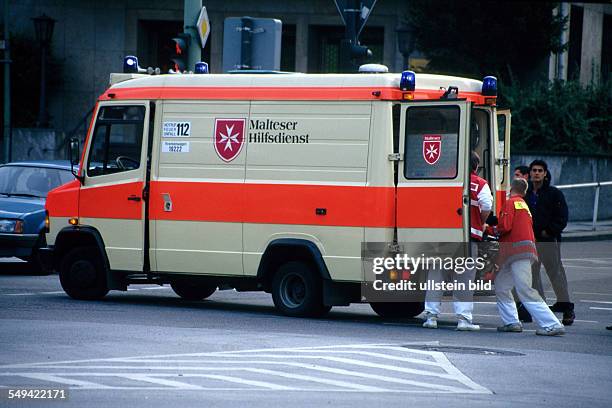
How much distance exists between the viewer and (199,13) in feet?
67.7

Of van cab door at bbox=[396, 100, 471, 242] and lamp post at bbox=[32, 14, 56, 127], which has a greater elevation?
lamp post at bbox=[32, 14, 56, 127]

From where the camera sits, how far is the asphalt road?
31.3 feet

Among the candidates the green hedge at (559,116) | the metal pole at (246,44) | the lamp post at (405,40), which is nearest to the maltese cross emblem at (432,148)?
the metal pole at (246,44)

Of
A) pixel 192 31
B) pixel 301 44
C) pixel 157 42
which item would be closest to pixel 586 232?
pixel 301 44

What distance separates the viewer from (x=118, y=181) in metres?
16.0

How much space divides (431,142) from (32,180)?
324 inches

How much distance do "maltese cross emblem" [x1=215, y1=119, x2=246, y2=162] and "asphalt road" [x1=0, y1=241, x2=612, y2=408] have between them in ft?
5.61

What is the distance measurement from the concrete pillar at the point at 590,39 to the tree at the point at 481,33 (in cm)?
488

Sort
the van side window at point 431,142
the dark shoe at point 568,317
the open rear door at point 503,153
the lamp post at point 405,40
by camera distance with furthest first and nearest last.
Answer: the lamp post at point 405,40 < the open rear door at point 503,153 < the dark shoe at point 568,317 < the van side window at point 431,142

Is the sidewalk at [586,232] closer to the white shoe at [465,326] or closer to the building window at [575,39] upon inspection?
Result: the building window at [575,39]

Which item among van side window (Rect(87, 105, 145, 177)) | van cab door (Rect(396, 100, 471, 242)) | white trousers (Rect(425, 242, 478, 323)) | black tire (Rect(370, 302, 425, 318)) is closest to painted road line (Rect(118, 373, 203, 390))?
van cab door (Rect(396, 100, 471, 242))

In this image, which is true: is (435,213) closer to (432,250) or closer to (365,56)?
(432,250)

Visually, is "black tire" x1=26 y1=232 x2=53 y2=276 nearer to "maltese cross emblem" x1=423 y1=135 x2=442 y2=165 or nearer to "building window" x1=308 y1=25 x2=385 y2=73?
"maltese cross emblem" x1=423 y1=135 x2=442 y2=165

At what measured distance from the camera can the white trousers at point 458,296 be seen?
14062 mm
